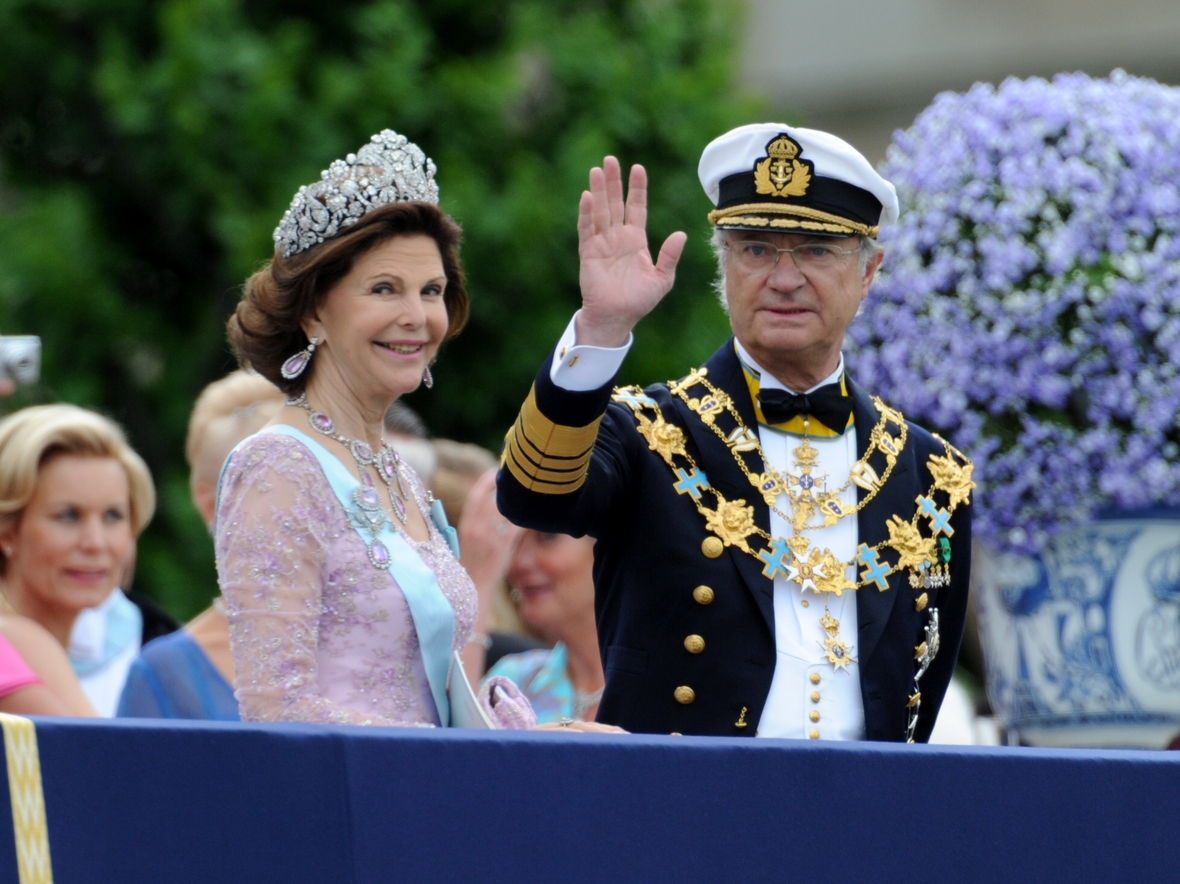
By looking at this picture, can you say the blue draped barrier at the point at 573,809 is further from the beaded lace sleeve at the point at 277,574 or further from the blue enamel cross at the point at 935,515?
the blue enamel cross at the point at 935,515

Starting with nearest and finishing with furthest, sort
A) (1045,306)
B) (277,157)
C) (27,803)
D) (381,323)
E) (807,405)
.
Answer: (27,803) < (381,323) < (807,405) < (1045,306) < (277,157)

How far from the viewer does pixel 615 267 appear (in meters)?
2.71

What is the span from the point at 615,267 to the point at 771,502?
0.55 metres

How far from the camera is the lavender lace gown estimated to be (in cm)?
262

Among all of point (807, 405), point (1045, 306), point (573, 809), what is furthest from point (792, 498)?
point (573, 809)

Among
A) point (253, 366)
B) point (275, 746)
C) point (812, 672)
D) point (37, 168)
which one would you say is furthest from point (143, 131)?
point (275, 746)

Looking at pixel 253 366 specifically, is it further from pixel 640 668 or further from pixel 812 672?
pixel 812 672

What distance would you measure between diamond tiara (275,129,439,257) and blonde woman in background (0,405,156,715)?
4.29 ft

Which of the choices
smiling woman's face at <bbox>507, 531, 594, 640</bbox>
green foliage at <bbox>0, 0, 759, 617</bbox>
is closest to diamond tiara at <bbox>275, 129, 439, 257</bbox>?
smiling woman's face at <bbox>507, 531, 594, 640</bbox>

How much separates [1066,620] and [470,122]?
450cm

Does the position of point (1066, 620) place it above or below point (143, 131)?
below

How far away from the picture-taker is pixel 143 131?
7445 mm

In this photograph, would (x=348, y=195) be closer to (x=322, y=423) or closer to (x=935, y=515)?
(x=322, y=423)

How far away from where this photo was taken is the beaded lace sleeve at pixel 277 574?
2613mm
